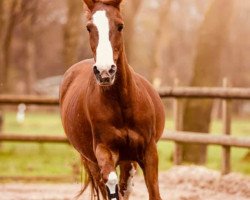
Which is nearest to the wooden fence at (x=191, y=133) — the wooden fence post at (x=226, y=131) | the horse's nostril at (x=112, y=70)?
the wooden fence post at (x=226, y=131)

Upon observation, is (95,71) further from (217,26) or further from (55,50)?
(55,50)

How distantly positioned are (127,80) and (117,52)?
474 millimetres

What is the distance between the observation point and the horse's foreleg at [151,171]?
5422 millimetres

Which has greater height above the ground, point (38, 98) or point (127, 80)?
point (127, 80)

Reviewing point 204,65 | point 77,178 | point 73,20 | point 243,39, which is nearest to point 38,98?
point 77,178

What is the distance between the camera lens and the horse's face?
15.5 ft

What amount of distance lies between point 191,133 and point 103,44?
5362 mm

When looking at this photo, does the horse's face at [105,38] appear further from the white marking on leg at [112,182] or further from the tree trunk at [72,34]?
the tree trunk at [72,34]

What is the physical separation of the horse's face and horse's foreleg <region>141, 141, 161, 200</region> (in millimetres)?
865

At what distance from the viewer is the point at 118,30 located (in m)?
5.05

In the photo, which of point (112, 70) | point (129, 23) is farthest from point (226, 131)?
point (129, 23)

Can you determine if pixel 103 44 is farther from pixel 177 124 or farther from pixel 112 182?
pixel 177 124

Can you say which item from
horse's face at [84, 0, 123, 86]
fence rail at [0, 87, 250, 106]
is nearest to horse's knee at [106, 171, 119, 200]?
horse's face at [84, 0, 123, 86]

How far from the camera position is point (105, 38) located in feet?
16.1
